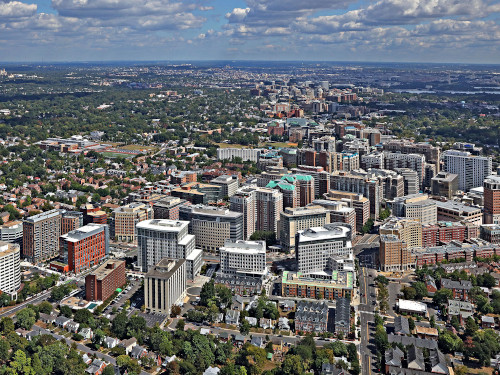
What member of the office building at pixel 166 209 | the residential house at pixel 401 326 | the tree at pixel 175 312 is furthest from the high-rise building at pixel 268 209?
the residential house at pixel 401 326

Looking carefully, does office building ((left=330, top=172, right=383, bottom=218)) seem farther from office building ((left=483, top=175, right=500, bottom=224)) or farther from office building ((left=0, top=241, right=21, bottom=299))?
office building ((left=0, top=241, right=21, bottom=299))

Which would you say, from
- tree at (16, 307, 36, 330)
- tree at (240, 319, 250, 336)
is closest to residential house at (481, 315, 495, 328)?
tree at (240, 319, 250, 336)

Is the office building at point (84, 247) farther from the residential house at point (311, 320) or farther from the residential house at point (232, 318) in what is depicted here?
the residential house at point (311, 320)

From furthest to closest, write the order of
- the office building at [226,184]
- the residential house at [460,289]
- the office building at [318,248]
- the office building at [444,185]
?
the office building at [444,185] → the office building at [226,184] → the office building at [318,248] → the residential house at [460,289]

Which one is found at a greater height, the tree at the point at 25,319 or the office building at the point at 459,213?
the office building at the point at 459,213

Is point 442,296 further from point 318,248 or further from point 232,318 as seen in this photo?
point 232,318

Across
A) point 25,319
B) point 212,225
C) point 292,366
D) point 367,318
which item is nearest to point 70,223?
point 212,225
